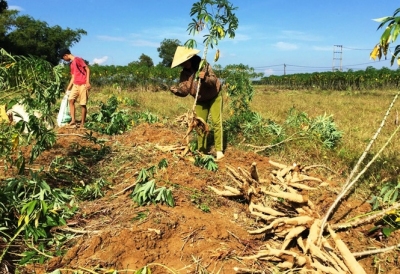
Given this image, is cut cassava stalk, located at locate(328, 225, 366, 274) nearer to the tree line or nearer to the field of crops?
the field of crops

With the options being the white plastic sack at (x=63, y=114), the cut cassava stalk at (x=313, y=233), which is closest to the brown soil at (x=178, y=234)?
the cut cassava stalk at (x=313, y=233)

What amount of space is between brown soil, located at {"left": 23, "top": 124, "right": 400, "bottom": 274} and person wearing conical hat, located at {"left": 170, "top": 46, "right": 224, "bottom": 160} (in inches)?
47.7

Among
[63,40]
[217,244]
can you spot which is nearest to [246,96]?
[217,244]

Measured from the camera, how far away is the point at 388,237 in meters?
2.61

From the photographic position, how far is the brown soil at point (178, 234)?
2.41 meters

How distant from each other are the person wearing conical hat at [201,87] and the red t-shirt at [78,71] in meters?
2.68

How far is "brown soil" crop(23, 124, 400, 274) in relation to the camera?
2414 millimetres

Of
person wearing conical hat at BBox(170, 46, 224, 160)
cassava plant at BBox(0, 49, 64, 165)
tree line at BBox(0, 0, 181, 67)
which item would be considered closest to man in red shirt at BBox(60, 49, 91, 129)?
person wearing conical hat at BBox(170, 46, 224, 160)

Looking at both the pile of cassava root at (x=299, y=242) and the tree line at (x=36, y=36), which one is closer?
the pile of cassava root at (x=299, y=242)

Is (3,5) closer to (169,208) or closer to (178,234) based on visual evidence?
(169,208)

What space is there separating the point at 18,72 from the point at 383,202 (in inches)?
124

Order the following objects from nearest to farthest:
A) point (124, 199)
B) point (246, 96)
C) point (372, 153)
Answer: point (124, 199), point (372, 153), point (246, 96)

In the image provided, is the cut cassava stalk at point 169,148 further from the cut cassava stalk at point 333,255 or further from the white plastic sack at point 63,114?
the white plastic sack at point 63,114

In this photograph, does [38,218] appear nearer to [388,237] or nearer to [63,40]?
[388,237]
